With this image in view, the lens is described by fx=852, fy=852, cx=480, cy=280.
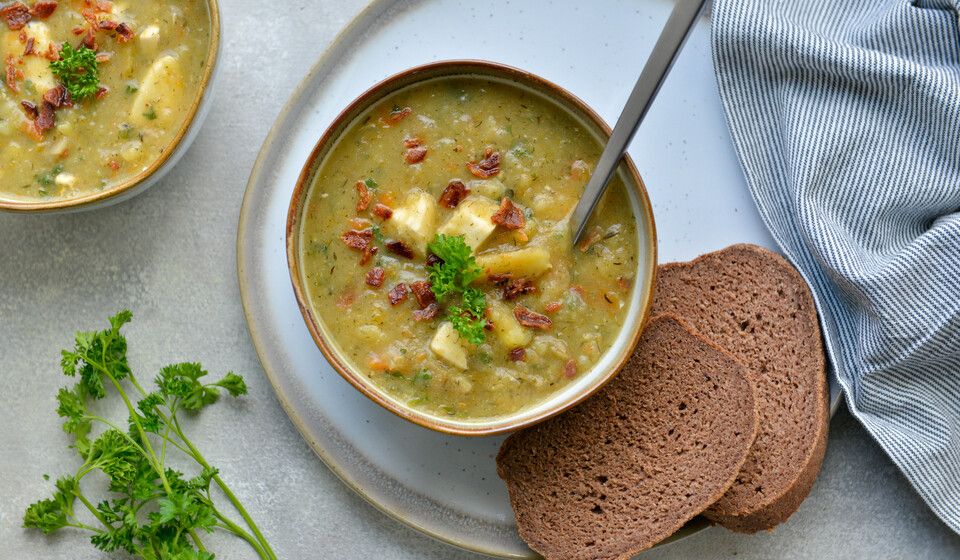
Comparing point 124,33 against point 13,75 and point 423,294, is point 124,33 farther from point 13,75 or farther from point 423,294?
point 423,294

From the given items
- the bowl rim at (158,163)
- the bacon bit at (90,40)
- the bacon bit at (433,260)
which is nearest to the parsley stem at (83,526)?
the bowl rim at (158,163)

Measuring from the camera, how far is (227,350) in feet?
12.1

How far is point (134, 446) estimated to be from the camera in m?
3.56

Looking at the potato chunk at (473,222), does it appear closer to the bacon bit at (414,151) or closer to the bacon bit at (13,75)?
the bacon bit at (414,151)

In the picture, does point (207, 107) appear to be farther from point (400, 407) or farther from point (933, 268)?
point (933, 268)

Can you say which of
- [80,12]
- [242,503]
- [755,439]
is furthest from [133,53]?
[755,439]

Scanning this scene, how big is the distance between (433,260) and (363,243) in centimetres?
26

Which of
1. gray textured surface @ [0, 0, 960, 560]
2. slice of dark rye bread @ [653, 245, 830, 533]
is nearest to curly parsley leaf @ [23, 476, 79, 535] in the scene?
gray textured surface @ [0, 0, 960, 560]

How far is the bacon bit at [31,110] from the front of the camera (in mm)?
3332

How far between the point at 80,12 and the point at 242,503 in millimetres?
2124

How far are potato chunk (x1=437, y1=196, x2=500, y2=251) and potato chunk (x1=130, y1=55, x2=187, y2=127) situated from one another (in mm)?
1235

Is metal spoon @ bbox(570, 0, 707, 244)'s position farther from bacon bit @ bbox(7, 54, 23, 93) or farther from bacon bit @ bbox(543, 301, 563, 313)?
bacon bit @ bbox(7, 54, 23, 93)

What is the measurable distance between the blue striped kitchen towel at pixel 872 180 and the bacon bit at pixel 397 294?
1.48 m

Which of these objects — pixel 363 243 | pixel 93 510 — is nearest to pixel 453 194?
pixel 363 243
